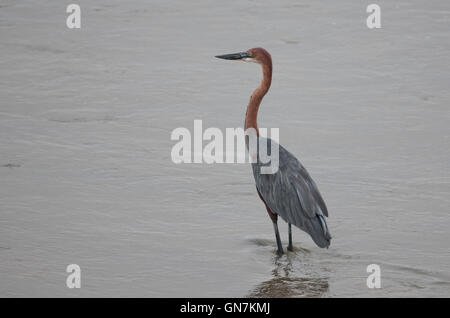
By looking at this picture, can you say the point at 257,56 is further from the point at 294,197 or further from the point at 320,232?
the point at 320,232

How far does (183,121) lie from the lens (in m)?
9.91

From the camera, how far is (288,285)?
6.45 meters

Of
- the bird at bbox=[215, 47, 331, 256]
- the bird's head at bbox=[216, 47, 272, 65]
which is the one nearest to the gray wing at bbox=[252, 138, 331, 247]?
the bird at bbox=[215, 47, 331, 256]

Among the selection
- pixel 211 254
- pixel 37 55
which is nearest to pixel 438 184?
pixel 211 254

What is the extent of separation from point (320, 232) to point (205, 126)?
347cm

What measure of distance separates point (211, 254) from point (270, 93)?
4401 mm

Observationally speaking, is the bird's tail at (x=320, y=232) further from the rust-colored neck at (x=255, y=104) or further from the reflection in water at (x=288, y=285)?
the rust-colored neck at (x=255, y=104)

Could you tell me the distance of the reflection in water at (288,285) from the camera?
631cm

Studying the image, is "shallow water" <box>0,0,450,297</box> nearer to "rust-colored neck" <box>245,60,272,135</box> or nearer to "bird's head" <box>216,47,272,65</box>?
"rust-colored neck" <box>245,60,272,135</box>

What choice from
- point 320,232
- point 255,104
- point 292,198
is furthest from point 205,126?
point 320,232

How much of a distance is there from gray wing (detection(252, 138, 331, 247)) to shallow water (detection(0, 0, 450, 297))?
0.33m

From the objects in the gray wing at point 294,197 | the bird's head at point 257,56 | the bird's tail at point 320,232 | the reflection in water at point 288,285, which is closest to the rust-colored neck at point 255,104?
the bird's head at point 257,56
